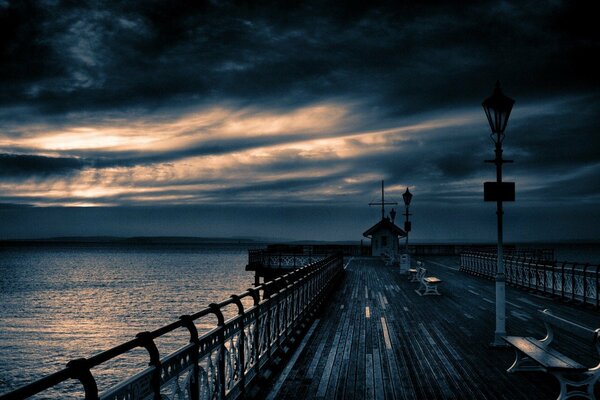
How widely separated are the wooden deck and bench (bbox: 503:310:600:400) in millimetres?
355

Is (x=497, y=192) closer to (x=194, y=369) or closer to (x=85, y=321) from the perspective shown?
(x=194, y=369)

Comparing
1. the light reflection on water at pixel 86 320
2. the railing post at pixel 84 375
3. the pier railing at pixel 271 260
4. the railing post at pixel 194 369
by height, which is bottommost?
the light reflection on water at pixel 86 320

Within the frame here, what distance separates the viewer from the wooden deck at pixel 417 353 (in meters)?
7.43

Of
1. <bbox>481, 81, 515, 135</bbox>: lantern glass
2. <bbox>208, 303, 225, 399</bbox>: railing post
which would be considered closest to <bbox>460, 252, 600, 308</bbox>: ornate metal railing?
<bbox>481, 81, 515, 135</bbox>: lantern glass

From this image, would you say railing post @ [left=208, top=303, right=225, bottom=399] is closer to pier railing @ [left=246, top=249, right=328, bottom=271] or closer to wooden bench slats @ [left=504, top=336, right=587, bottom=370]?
wooden bench slats @ [left=504, top=336, right=587, bottom=370]

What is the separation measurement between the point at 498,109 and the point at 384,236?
48.9m

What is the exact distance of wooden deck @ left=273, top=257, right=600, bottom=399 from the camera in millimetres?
7434

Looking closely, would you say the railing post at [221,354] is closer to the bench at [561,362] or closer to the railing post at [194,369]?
the railing post at [194,369]

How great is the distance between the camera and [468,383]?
25.6ft

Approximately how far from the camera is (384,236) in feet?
194

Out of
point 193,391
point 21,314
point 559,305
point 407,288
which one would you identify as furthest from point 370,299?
point 21,314

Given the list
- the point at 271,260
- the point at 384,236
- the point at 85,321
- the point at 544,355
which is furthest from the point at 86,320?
the point at 544,355

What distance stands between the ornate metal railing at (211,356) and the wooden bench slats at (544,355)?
13.3 feet

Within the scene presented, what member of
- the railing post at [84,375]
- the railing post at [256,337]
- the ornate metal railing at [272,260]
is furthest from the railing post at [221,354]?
the ornate metal railing at [272,260]
